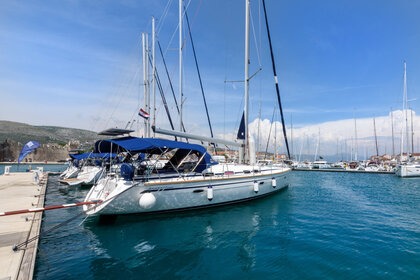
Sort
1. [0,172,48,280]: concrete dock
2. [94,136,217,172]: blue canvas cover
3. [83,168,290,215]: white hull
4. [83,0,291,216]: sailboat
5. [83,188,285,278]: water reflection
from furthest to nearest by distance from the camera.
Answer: [94,136,217,172]: blue canvas cover, [83,0,291,216]: sailboat, [83,168,290,215]: white hull, [83,188,285,278]: water reflection, [0,172,48,280]: concrete dock

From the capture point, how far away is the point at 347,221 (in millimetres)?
10797

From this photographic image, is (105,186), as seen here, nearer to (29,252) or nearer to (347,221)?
(29,252)

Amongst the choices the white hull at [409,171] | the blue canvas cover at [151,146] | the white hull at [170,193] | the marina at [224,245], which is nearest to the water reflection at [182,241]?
the marina at [224,245]

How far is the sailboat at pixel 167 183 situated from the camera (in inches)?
384

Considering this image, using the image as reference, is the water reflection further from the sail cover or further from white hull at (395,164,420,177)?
white hull at (395,164,420,177)

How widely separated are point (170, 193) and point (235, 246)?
13.3ft

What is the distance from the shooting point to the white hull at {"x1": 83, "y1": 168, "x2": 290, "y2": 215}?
9633 millimetres

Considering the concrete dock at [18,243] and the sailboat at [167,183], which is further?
the sailboat at [167,183]

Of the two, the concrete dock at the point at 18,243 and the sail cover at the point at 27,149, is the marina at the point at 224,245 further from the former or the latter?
the sail cover at the point at 27,149

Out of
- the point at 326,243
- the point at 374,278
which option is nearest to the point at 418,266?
the point at 374,278

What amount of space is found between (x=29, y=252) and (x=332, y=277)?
7.57 m

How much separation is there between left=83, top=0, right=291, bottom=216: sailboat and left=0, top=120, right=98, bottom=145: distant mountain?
118 meters

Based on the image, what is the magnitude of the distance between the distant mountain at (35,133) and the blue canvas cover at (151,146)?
11690 cm

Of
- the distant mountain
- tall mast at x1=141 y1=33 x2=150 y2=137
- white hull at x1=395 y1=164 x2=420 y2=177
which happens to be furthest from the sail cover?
the distant mountain
